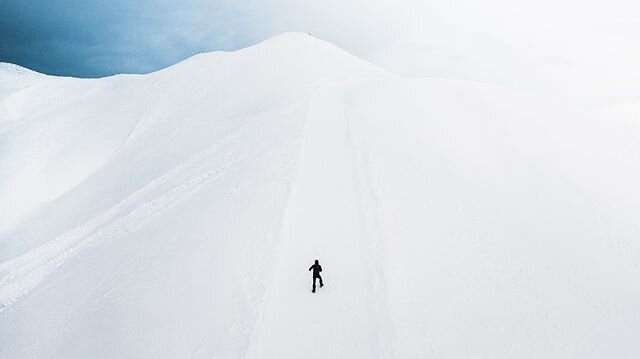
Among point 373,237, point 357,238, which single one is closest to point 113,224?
point 357,238

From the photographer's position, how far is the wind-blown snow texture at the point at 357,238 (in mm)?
13133

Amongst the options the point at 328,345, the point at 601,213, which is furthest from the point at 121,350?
the point at 601,213

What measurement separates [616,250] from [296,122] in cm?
1890

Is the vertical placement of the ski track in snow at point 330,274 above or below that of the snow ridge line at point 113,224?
below

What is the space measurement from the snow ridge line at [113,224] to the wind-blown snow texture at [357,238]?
177 mm

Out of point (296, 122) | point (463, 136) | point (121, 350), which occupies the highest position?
point (296, 122)

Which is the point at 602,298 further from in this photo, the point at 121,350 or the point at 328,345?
the point at 121,350

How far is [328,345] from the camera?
1248cm

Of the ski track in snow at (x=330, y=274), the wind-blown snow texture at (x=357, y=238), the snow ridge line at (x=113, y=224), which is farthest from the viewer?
the snow ridge line at (x=113, y=224)

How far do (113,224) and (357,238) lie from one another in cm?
1557

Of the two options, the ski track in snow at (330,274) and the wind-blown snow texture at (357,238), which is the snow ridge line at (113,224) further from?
the ski track in snow at (330,274)

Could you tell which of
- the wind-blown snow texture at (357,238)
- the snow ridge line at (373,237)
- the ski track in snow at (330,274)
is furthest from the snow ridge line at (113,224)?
the ski track in snow at (330,274)

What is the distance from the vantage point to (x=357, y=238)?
16672 mm

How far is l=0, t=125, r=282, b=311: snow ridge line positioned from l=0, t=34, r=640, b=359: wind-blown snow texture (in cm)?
18
